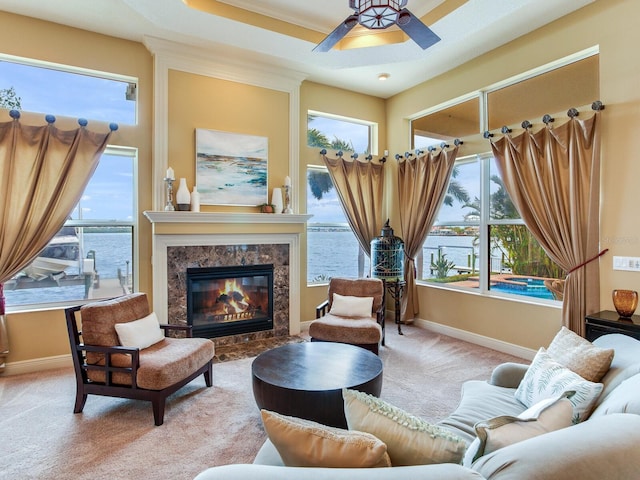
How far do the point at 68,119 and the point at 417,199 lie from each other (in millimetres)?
4337

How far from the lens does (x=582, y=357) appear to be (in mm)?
1872

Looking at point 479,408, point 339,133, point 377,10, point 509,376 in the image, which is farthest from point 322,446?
Answer: point 339,133

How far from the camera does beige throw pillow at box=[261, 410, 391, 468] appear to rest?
1.06 meters

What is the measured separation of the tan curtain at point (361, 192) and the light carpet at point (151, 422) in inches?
84.7

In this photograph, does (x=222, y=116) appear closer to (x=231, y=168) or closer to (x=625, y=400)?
(x=231, y=168)

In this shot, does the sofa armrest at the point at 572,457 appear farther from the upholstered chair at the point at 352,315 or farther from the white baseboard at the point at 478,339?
the white baseboard at the point at 478,339

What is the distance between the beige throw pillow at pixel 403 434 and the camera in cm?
110

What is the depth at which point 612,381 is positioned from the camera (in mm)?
1722

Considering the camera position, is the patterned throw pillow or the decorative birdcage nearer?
the patterned throw pillow

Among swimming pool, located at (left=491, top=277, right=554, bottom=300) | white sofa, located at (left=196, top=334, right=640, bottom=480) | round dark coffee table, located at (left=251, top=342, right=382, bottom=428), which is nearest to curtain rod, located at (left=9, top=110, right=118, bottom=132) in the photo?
round dark coffee table, located at (left=251, top=342, right=382, bottom=428)

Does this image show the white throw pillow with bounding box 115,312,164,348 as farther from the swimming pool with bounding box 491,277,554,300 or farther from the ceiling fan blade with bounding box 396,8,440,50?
the swimming pool with bounding box 491,277,554,300

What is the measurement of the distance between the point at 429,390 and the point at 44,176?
14.0 ft

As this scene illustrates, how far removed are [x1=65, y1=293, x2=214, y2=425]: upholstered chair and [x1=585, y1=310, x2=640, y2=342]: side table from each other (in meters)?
3.35

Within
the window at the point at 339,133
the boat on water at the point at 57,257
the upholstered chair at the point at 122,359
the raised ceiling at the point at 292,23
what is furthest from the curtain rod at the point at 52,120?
the window at the point at 339,133
